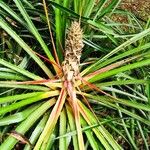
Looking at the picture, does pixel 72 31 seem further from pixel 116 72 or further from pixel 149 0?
pixel 149 0

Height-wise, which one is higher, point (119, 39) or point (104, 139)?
point (119, 39)

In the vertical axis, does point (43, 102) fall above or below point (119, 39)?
below

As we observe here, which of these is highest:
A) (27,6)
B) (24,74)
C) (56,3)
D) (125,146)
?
(27,6)

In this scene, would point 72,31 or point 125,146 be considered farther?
point 125,146

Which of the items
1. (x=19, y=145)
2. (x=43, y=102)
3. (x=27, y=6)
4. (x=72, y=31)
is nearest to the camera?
(x=72, y=31)

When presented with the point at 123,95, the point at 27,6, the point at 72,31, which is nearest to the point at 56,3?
the point at 72,31

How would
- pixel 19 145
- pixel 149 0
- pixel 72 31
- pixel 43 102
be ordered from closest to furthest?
1. pixel 72 31
2. pixel 43 102
3. pixel 19 145
4. pixel 149 0

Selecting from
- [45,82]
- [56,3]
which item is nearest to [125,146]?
[45,82]

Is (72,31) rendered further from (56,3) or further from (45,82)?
(45,82)

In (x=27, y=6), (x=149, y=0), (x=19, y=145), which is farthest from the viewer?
(x=149, y=0)
